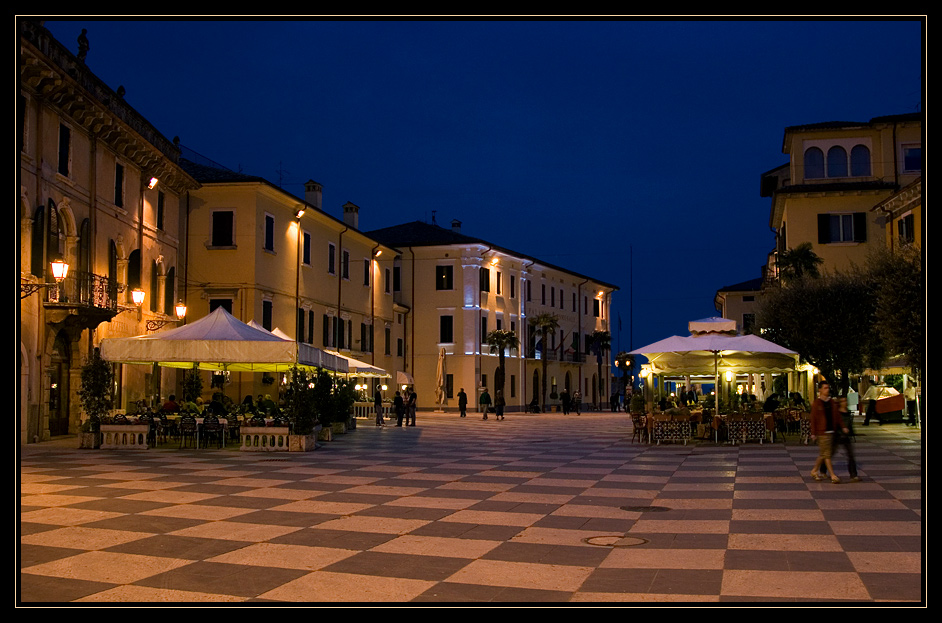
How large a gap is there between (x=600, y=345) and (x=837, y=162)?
37719mm

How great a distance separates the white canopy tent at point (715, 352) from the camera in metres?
22.5

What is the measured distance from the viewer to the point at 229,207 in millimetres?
36688

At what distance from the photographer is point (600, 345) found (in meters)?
79.5

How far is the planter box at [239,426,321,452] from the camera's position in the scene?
2064 cm

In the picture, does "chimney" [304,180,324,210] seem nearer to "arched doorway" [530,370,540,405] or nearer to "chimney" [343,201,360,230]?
"chimney" [343,201,360,230]

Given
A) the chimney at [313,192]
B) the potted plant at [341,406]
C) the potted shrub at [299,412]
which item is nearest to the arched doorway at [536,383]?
the chimney at [313,192]

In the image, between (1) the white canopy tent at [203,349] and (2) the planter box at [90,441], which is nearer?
(1) the white canopy tent at [203,349]

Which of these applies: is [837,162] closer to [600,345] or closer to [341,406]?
[341,406]

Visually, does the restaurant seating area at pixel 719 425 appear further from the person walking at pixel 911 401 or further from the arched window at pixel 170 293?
the arched window at pixel 170 293

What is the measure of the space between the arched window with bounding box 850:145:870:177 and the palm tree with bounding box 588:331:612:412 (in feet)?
120

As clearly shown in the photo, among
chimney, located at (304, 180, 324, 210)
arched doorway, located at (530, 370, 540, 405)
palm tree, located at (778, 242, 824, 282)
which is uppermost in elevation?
chimney, located at (304, 180, 324, 210)

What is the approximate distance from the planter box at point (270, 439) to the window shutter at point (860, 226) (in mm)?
31091

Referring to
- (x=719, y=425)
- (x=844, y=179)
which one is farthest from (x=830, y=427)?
(x=844, y=179)

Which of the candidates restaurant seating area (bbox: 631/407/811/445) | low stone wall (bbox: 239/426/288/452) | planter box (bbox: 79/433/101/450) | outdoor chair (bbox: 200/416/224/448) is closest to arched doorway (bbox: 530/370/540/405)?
restaurant seating area (bbox: 631/407/811/445)
